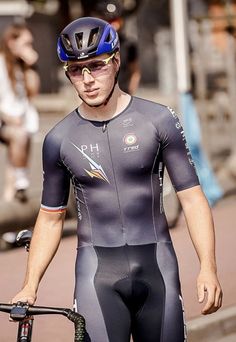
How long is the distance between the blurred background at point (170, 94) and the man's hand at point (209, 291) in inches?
137

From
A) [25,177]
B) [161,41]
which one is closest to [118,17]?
[25,177]

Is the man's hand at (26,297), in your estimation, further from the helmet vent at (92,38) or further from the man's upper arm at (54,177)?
the helmet vent at (92,38)

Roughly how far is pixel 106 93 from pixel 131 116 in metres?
0.18

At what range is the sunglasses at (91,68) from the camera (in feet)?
16.3

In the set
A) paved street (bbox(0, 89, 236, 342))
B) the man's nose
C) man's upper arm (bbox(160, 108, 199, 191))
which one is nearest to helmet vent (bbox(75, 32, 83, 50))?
the man's nose

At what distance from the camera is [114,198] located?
5.05 meters

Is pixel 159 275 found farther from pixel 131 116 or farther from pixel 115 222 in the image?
pixel 131 116

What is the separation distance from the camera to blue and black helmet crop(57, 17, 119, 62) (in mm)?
4930

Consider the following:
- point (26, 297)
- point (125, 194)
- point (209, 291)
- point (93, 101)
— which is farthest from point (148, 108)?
point (26, 297)

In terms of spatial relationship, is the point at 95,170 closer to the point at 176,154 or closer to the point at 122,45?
the point at 176,154

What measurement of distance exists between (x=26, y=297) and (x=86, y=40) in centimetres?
116

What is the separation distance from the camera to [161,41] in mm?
30453

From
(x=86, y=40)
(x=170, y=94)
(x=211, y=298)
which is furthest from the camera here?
(x=170, y=94)

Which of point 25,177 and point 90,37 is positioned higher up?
point 90,37
